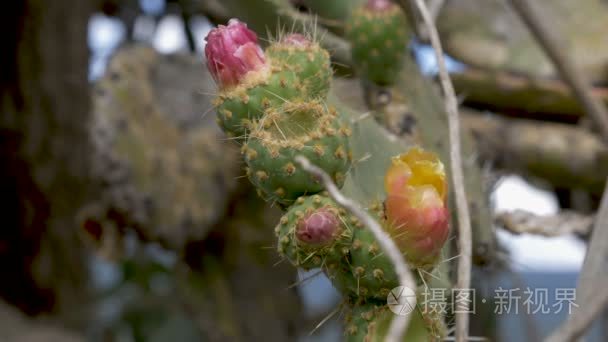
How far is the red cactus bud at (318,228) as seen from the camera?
23.5 inches

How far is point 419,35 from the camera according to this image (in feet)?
3.60

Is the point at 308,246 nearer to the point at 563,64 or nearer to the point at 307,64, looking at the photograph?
the point at 307,64

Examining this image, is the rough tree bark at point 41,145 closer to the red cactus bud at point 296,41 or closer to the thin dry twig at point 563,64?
the thin dry twig at point 563,64

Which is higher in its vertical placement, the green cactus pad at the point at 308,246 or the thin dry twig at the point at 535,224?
the green cactus pad at the point at 308,246

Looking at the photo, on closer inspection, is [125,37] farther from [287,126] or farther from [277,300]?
[287,126]

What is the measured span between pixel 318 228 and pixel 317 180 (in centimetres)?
4

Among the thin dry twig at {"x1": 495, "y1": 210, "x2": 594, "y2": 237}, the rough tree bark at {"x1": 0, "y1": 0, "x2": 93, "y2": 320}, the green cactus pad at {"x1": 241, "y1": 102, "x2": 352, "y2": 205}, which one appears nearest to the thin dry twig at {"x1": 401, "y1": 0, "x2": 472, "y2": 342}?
the green cactus pad at {"x1": 241, "y1": 102, "x2": 352, "y2": 205}

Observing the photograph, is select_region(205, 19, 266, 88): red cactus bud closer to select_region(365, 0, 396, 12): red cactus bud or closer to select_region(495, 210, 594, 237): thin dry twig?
select_region(365, 0, 396, 12): red cactus bud

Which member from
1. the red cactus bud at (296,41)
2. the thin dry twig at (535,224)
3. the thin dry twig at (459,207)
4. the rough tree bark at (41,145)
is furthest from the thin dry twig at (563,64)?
the rough tree bark at (41,145)

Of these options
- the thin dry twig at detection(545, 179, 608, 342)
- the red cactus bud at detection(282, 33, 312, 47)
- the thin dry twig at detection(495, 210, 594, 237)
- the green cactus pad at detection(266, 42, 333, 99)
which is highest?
the red cactus bud at detection(282, 33, 312, 47)

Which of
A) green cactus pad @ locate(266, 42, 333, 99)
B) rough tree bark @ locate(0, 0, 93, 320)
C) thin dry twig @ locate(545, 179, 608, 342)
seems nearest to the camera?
thin dry twig @ locate(545, 179, 608, 342)

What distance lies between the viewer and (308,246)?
0.60 m

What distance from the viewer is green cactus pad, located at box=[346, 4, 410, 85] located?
1.07 metres

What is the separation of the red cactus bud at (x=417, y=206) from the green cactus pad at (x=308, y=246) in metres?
0.04
